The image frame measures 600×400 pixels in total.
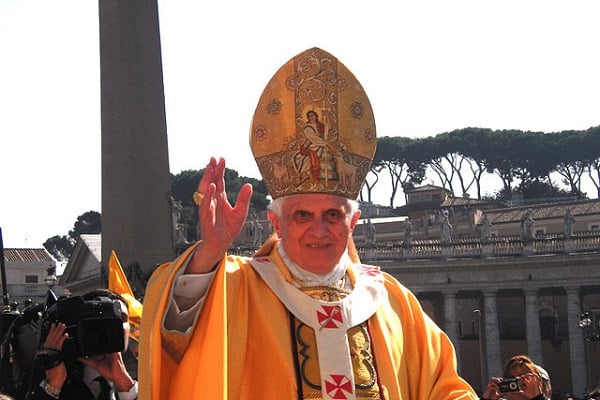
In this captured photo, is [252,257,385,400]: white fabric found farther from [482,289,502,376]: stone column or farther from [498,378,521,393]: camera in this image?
[482,289,502,376]: stone column

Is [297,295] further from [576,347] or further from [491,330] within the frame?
[491,330]

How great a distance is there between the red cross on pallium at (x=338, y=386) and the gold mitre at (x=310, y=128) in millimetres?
822

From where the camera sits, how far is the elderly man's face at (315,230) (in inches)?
188

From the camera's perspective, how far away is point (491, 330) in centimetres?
4678

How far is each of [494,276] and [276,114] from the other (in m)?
43.0

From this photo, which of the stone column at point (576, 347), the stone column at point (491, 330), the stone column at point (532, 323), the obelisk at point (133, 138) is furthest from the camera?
the stone column at point (491, 330)

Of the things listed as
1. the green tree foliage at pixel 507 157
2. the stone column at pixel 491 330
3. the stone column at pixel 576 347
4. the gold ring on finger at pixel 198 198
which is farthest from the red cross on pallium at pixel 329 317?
the green tree foliage at pixel 507 157

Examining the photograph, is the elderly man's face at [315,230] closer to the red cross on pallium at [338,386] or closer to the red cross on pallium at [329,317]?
the red cross on pallium at [329,317]

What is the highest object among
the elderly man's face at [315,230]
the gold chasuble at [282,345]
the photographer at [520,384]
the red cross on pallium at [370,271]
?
the elderly man's face at [315,230]

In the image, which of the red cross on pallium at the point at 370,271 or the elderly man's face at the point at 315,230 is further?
the red cross on pallium at the point at 370,271

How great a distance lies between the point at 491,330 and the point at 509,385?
4107cm

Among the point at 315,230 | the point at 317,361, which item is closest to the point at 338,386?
the point at 317,361

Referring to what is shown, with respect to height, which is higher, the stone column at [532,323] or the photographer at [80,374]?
the photographer at [80,374]

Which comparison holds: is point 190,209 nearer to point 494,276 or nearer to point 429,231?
point 429,231
